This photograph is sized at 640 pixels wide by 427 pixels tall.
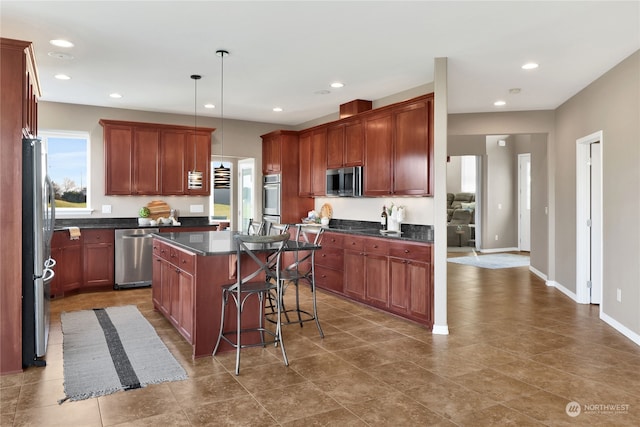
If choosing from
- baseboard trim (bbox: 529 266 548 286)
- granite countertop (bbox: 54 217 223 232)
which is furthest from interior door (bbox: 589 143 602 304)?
granite countertop (bbox: 54 217 223 232)

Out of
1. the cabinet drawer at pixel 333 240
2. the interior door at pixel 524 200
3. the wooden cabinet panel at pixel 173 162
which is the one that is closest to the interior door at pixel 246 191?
the wooden cabinet panel at pixel 173 162

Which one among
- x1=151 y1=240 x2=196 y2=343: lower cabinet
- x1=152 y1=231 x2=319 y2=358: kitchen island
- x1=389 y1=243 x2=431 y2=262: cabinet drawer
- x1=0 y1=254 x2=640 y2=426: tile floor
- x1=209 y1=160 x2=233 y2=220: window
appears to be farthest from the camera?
x1=209 y1=160 x2=233 y2=220: window

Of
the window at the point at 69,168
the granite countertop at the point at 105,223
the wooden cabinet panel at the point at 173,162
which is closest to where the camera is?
the granite countertop at the point at 105,223

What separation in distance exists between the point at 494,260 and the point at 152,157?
6.99 metres

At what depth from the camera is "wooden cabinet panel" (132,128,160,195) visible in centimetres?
693

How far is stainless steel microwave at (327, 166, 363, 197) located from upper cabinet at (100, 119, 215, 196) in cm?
199

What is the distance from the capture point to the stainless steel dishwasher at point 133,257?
21.0 ft

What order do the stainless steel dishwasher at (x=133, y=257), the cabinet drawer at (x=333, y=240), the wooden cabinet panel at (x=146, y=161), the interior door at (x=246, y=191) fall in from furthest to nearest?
the interior door at (x=246, y=191) < the wooden cabinet panel at (x=146, y=161) < the stainless steel dishwasher at (x=133, y=257) < the cabinet drawer at (x=333, y=240)

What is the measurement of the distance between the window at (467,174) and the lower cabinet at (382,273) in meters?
7.24

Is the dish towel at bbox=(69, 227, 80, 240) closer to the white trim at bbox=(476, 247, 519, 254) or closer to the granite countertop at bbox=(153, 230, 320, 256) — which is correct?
the granite countertop at bbox=(153, 230, 320, 256)

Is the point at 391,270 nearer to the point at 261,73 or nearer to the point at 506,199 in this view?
the point at 261,73

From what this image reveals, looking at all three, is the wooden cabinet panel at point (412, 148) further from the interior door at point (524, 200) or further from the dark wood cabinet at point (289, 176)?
the interior door at point (524, 200)

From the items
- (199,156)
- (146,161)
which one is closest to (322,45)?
(199,156)

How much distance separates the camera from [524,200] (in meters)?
11.0
